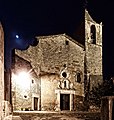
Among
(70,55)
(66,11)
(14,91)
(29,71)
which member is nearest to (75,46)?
(70,55)

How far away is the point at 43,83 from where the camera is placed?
26.0 m

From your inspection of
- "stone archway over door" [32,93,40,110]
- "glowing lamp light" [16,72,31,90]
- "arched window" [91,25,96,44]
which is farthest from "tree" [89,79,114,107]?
"glowing lamp light" [16,72,31,90]

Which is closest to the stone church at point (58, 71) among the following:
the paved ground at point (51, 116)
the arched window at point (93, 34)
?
the arched window at point (93, 34)

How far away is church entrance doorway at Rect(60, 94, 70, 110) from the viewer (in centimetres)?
2722

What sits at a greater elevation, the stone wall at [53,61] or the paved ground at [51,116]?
the stone wall at [53,61]

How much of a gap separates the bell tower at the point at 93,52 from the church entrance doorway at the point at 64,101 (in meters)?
2.87

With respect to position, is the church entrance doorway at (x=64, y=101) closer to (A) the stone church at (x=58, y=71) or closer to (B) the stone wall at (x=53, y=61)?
(A) the stone church at (x=58, y=71)

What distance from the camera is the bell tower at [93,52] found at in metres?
28.6

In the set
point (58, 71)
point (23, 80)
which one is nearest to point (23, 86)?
point (23, 80)

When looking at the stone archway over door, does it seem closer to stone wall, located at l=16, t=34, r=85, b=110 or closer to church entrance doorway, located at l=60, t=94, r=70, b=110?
stone wall, located at l=16, t=34, r=85, b=110

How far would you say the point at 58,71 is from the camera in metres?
26.9

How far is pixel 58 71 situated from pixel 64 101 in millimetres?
3121

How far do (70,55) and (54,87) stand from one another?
3723mm

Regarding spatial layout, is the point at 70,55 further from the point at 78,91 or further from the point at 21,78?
the point at 21,78
